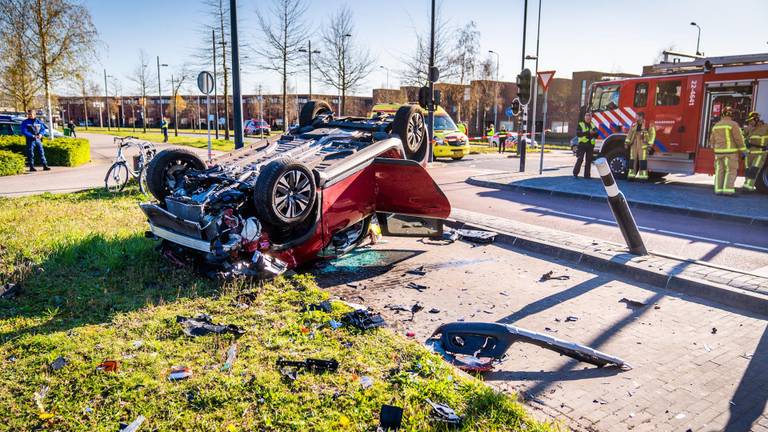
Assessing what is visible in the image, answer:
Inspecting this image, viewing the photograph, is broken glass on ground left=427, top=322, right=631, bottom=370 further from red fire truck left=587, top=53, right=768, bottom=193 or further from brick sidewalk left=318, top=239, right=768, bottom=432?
red fire truck left=587, top=53, right=768, bottom=193

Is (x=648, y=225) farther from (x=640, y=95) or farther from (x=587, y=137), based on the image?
(x=640, y=95)

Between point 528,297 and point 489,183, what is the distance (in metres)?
9.66

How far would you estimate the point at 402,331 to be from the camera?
15.0ft

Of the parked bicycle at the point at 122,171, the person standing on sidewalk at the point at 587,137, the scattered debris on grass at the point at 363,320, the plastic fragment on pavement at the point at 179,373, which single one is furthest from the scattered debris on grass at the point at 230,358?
the person standing on sidewalk at the point at 587,137

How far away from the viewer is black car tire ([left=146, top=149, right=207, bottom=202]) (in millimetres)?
6426

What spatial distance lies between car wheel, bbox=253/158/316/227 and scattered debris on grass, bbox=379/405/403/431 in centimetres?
280

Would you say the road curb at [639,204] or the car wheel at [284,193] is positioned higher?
the car wheel at [284,193]

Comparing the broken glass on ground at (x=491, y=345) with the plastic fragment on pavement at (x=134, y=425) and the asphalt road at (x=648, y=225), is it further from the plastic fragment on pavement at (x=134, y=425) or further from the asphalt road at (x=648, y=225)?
the asphalt road at (x=648, y=225)

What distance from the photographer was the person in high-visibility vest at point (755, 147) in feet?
40.9

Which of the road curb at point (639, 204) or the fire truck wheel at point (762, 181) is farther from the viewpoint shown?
the fire truck wheel at point (762, 181)

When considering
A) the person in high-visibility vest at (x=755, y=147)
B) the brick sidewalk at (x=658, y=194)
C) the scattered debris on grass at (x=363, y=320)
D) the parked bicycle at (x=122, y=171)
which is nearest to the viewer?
the scattered debris on grass at (x=363, y=320)

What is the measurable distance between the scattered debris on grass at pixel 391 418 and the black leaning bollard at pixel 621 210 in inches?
178

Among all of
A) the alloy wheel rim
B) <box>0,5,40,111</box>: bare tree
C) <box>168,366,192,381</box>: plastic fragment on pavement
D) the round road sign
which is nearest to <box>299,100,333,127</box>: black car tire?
the alloy wheel rim

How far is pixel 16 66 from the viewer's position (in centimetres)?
2298
